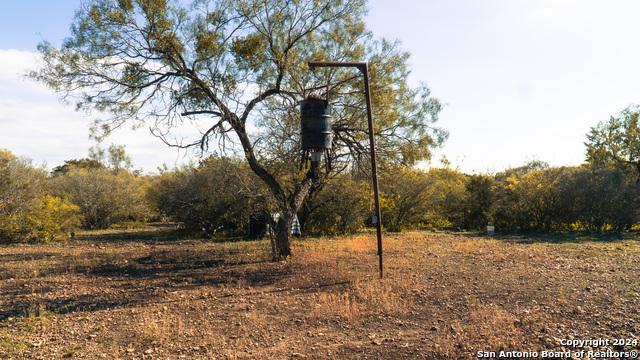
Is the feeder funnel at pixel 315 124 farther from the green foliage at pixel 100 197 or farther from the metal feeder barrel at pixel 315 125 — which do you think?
the green foliage at pixel 100 197

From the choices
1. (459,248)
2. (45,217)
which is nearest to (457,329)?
(459,248)

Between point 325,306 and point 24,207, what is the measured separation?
13.7 meters

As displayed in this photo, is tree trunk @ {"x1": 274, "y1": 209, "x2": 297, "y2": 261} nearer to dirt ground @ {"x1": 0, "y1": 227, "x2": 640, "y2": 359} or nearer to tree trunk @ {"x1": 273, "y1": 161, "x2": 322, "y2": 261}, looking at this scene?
tree trunk @ {"x1": 273, "y1": 161, "x2": 322, "y2": 261}

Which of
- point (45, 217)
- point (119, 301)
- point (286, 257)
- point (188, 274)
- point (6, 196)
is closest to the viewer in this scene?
point (119, 301)

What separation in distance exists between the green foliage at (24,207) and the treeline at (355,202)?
0.03 meters

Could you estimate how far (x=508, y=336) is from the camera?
4789 millimetres

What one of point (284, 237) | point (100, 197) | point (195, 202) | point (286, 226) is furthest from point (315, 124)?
point (100, 197)

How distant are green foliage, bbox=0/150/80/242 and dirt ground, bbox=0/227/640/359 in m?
3.04

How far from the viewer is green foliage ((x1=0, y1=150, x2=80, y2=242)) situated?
1372 centimetres

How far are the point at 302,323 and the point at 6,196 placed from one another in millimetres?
13903

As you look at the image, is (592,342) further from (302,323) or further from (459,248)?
(459,248)

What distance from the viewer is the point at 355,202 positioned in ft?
56.3

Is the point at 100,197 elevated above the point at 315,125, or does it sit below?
below

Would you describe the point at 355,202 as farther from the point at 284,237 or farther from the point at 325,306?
the point at 325,306
